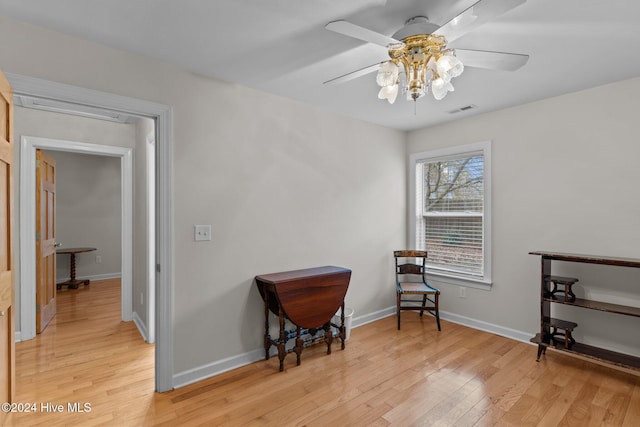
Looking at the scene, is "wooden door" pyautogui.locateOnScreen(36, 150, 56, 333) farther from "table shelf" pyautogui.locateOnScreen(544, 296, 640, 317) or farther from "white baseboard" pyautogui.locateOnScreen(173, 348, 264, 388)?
"table shelf" pyautogui.locateOnScreen(544, 296, 640, 317)

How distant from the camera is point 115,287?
205 inches

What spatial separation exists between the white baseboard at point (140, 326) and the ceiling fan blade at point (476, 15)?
10.9 feet

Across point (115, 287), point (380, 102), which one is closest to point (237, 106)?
point (380, 102)

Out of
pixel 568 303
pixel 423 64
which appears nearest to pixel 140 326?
pixel 423 64

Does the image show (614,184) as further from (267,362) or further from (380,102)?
(267,362)

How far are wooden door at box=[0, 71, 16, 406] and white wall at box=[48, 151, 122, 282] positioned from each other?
457 centimetres

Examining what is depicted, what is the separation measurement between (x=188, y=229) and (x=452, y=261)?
283cm

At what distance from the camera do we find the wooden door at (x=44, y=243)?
3125 millimetres

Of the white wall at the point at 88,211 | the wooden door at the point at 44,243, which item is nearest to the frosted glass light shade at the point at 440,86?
the wooden door at the point at 44,243

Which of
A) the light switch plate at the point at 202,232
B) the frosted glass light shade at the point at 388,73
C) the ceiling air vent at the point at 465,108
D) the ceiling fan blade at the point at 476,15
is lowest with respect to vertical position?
the light switch plate at the point at 202,232

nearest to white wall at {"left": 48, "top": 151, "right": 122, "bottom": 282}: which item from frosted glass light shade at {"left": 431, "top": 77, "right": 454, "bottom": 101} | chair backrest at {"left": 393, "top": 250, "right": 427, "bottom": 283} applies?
chair backrest at {"left": 393, "top": 250, "right": 427, "bottom": 283}

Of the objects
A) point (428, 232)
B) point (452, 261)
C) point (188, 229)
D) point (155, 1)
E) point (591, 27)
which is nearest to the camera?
point (155, 1)

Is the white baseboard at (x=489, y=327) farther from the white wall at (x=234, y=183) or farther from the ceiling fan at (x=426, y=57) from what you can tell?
the ceiling fan at (x=426, y=57)

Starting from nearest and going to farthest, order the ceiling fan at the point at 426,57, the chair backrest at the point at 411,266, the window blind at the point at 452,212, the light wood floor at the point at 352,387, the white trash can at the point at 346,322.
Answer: the ceiling fan at the point at 426,57 → the light wood floor at the point at 352,387 → the white trash can at the point at 346,322 → the window blind at the point at 452,212 → the chair backrest at the point at 411,266
